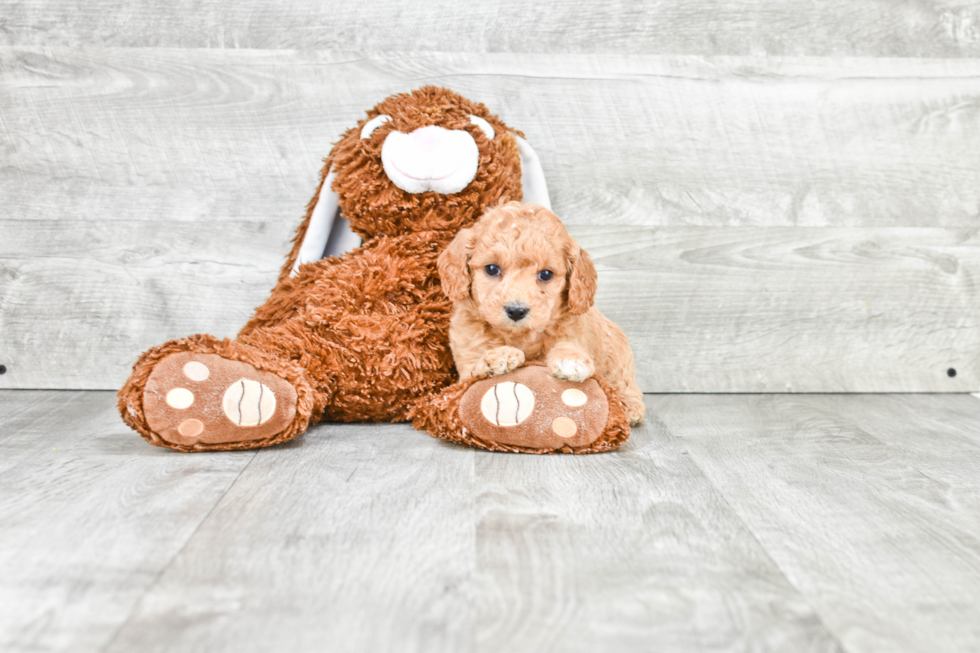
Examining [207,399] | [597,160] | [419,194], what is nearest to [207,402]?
[207,399]

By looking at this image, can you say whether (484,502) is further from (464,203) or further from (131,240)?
(131,240)

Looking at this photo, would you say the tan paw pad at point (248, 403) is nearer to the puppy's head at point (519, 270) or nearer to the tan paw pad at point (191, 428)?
the tan paw pad at point (191, 428)

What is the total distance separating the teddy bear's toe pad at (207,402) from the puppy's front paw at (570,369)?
34 cm

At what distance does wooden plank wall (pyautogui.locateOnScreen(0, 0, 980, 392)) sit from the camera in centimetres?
A: 132

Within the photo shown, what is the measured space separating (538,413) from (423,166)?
39 centimetres

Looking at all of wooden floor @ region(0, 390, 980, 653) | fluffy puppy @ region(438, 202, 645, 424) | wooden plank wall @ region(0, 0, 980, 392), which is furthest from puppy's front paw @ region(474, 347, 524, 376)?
wooden plank wall @ region(0, 0, 980, 392)

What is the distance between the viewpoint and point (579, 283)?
970 mm

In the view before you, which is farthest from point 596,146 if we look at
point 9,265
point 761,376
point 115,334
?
point 9,265

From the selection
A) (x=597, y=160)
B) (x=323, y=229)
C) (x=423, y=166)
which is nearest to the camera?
(x=423, y=166)

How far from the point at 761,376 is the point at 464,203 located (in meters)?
0.67

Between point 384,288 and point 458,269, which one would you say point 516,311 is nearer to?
point 458,269

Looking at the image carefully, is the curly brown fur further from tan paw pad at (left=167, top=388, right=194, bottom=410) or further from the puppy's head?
tan paw pad at (left=167, top=388, right=194, bottom=410)

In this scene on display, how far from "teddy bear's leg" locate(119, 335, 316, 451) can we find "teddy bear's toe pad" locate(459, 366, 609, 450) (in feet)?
0.80

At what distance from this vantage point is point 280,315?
1170 millimetres
